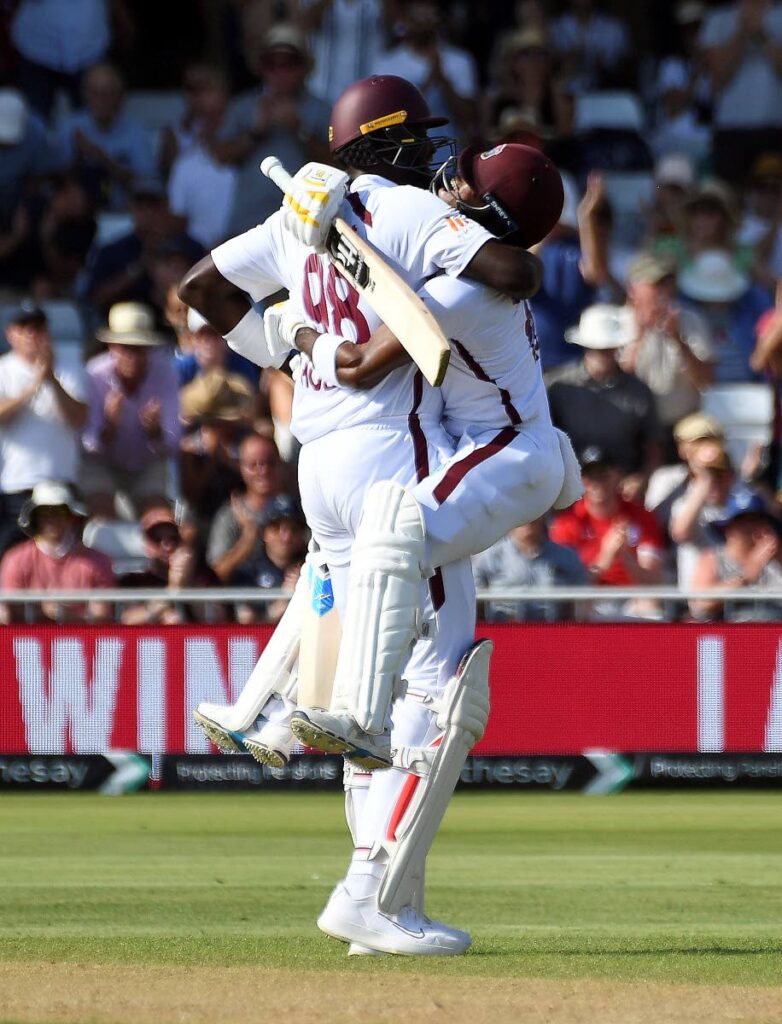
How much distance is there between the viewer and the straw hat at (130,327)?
1126 cm

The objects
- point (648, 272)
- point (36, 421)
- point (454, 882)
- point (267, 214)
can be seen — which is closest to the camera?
point (454, 882)

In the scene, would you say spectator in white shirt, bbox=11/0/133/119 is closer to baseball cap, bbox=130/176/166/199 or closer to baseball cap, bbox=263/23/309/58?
baseball cap, bbox=130/176/166/199

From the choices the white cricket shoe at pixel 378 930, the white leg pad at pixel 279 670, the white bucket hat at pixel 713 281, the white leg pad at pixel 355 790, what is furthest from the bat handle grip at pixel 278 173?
the white bucket hat at pixel 713 281

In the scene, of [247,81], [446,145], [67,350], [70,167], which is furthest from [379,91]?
[247,81]

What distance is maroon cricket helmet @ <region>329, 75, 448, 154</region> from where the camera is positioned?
5.10 metres

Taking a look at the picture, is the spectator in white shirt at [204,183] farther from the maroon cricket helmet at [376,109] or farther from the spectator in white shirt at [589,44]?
the maroon cricket helmet at [376,109]

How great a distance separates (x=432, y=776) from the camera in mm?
4895

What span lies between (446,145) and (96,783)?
5.06 metres

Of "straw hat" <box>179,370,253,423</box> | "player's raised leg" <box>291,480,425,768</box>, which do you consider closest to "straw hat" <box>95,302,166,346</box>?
"straw hat" <box>179,370,253,423</box>

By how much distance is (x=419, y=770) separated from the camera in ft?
16.1

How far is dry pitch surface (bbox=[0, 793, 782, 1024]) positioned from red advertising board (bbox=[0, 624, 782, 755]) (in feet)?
1.00

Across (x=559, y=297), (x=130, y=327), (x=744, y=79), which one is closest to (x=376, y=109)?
(x=130, y=327)

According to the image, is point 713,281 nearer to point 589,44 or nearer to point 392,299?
point 589,44

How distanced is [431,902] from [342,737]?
1.54 metres
